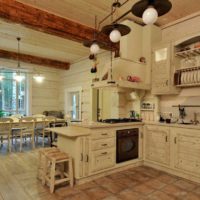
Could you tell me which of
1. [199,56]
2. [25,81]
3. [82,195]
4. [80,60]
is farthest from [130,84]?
[25,81]

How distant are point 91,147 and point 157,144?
1.41m

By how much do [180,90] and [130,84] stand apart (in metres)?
1.10

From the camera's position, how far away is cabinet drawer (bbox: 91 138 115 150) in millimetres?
3065

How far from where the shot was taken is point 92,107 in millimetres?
6246

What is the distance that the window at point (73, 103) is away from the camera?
7098mm

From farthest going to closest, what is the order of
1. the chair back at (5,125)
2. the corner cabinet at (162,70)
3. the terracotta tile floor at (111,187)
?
1. the chair back at (5,125)
2. the corner cabinet at (162,70)
3. the terracotta tile floor at (111,187)

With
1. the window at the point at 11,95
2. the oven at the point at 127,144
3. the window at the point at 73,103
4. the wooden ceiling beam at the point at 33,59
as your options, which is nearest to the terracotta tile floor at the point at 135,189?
the oven at the point at 127,144

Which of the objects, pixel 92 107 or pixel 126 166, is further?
pixel 92 107

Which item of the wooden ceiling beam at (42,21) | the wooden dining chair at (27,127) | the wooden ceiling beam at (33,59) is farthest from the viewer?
the wooden ceiling beam at (33,59)

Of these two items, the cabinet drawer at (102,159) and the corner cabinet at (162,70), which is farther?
the corner cabinet at (162,70)

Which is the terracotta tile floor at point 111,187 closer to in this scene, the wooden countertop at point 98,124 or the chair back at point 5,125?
the wooden countertop at point 98,124

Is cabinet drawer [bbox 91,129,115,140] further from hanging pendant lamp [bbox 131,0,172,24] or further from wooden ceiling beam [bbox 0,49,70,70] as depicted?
wooden ceiling beam [bbox 0,49,70,70]

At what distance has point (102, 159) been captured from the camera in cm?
317

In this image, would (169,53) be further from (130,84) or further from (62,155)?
(62,155)
